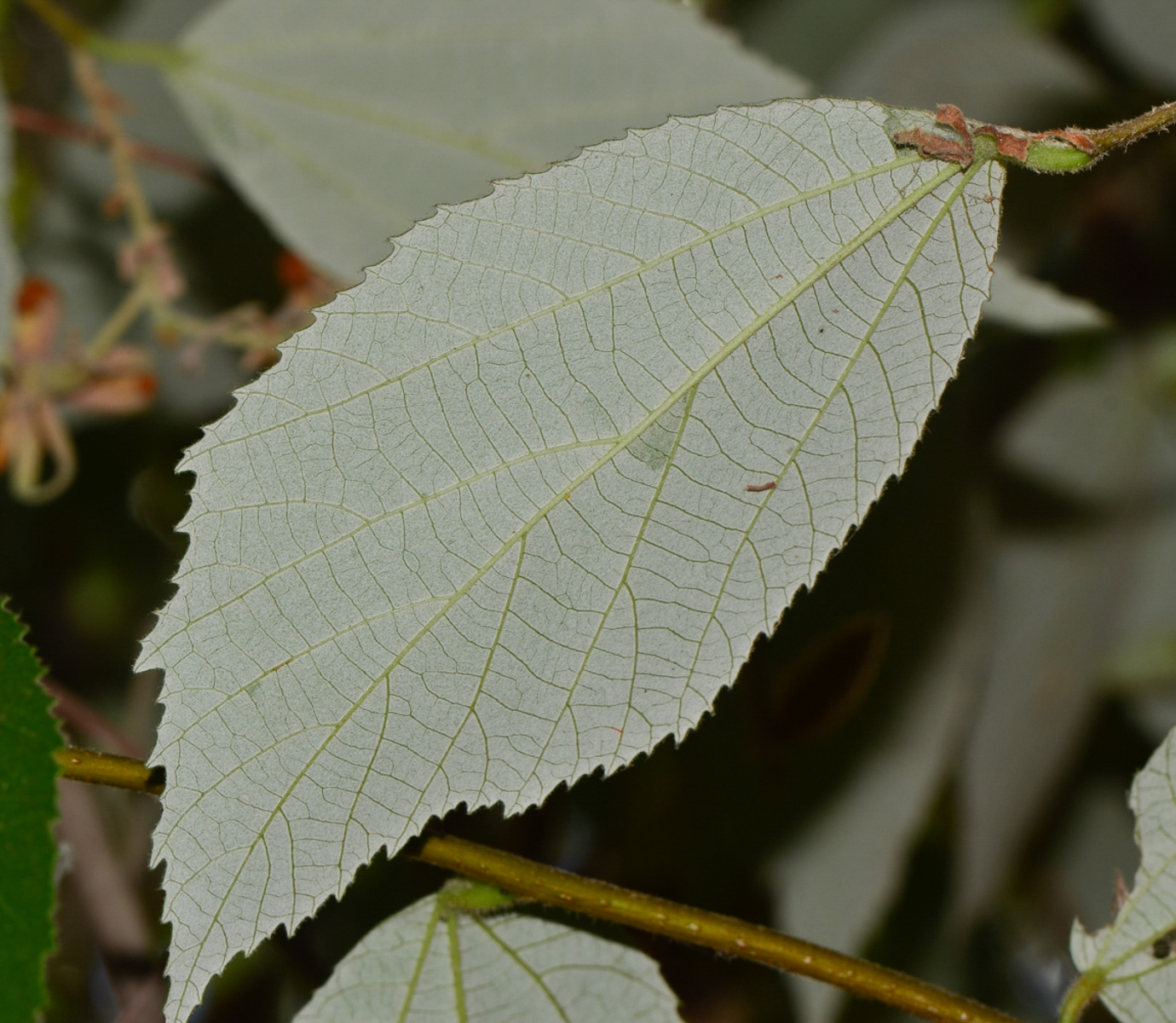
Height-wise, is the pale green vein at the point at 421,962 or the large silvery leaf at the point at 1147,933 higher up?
the large silvery leaf at the point at 1147,933

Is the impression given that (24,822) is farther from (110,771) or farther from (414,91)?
(414,91)

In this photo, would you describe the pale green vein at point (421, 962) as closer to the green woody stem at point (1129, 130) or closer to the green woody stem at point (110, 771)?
the green woody stem at point (110, 771)

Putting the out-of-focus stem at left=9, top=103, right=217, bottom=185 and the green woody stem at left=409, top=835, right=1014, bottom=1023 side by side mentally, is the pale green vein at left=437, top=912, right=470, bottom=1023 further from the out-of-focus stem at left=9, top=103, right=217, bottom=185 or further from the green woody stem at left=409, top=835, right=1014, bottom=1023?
the out-of-focus stem at left=9, top=103, right=217, bottom=185

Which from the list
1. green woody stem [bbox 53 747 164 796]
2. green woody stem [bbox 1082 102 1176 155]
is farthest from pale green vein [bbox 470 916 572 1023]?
green woody stem [bbox 1082 102 1176 155]

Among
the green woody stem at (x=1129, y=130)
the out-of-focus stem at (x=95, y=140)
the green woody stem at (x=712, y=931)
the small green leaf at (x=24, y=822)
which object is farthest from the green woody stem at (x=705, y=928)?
the out-of-focus stem at (x=95, y=140)

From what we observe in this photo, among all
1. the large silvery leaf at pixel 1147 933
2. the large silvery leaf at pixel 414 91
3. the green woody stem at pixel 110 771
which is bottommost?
the green woody stem at pixel 110 771

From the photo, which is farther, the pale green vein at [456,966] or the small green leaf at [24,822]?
the pale green vein at [456,966]

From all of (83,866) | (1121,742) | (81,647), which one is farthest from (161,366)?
(1121,742)
